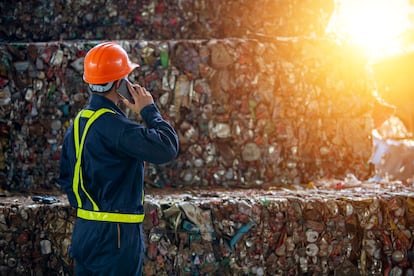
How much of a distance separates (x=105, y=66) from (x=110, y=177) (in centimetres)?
54

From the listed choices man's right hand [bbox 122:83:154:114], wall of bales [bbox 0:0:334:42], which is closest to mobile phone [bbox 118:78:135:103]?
man's right hand [bbox 122:83:154:114]

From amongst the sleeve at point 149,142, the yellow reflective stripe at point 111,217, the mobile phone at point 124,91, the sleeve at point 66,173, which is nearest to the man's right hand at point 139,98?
the mobile phone at point 124,91

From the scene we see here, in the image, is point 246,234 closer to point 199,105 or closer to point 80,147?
point 199,105

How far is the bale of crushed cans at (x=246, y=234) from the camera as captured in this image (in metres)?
3.79

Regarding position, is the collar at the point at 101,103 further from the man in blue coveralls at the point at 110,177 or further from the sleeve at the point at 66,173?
the sleeve at the point at 66,173

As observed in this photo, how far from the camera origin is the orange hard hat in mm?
2500

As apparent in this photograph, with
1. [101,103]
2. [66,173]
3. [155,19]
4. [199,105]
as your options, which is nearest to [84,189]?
[66,173]

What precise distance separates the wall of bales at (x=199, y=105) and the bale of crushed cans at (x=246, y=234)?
561 mm

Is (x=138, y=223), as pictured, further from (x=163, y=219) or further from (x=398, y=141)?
(x=398, y=141)

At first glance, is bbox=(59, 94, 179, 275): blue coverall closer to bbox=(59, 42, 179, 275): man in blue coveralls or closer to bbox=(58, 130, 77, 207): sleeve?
bbox=(59, 42, 179, 275): man in blue coveralls

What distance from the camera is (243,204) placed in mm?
3902

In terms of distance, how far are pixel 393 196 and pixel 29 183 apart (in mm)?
3136

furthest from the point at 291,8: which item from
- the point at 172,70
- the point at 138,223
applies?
the point at 138,223

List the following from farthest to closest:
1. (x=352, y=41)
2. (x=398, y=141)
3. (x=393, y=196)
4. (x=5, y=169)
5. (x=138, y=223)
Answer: (x=398, y=141) < (x=352, y=41) < (x=5, y=169) < (x=393, y=196) < (x=138, y=223)
